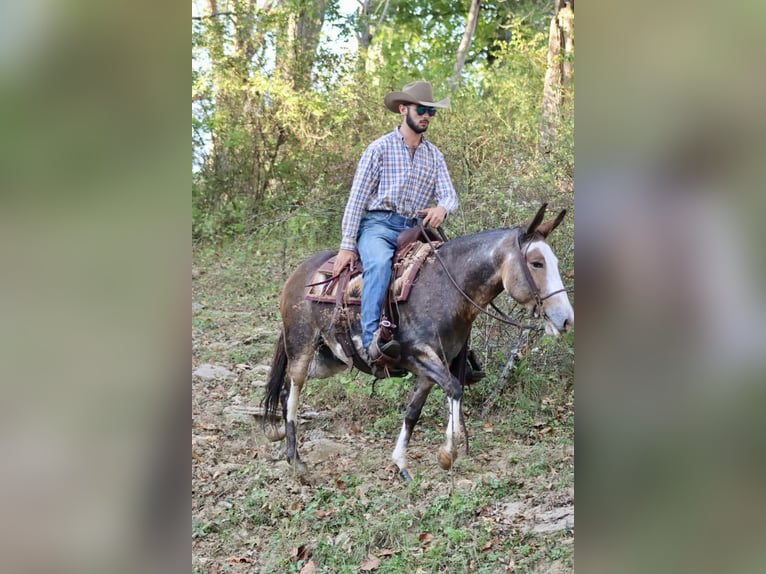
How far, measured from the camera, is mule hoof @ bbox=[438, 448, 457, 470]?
10.2 ft

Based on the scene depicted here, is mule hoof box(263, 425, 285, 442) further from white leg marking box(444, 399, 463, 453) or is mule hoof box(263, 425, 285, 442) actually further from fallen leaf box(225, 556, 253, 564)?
white leg marking box(444, 399, 463, 453)

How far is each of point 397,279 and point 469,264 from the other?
1.18 ft

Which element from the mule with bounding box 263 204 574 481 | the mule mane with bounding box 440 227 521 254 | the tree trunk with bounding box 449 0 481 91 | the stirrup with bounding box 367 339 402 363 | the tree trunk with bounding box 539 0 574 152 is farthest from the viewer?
the tree trunk with bounding box 449 0 481 91

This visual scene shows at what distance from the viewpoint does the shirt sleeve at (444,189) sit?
10.7 feet

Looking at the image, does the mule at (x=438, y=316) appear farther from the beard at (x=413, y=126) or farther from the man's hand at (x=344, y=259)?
the beard at (x=413, y=126)

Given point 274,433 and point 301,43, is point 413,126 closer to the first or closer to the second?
point 301,43

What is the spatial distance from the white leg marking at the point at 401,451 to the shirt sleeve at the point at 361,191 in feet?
3.21

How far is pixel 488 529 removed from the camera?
2.90 m

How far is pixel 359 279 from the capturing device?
10.9 ft

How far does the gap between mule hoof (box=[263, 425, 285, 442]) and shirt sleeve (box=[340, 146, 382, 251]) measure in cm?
99

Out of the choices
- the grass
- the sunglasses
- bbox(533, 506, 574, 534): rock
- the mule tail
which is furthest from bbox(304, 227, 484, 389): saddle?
bbox(533, 506, 574, 534): rock
